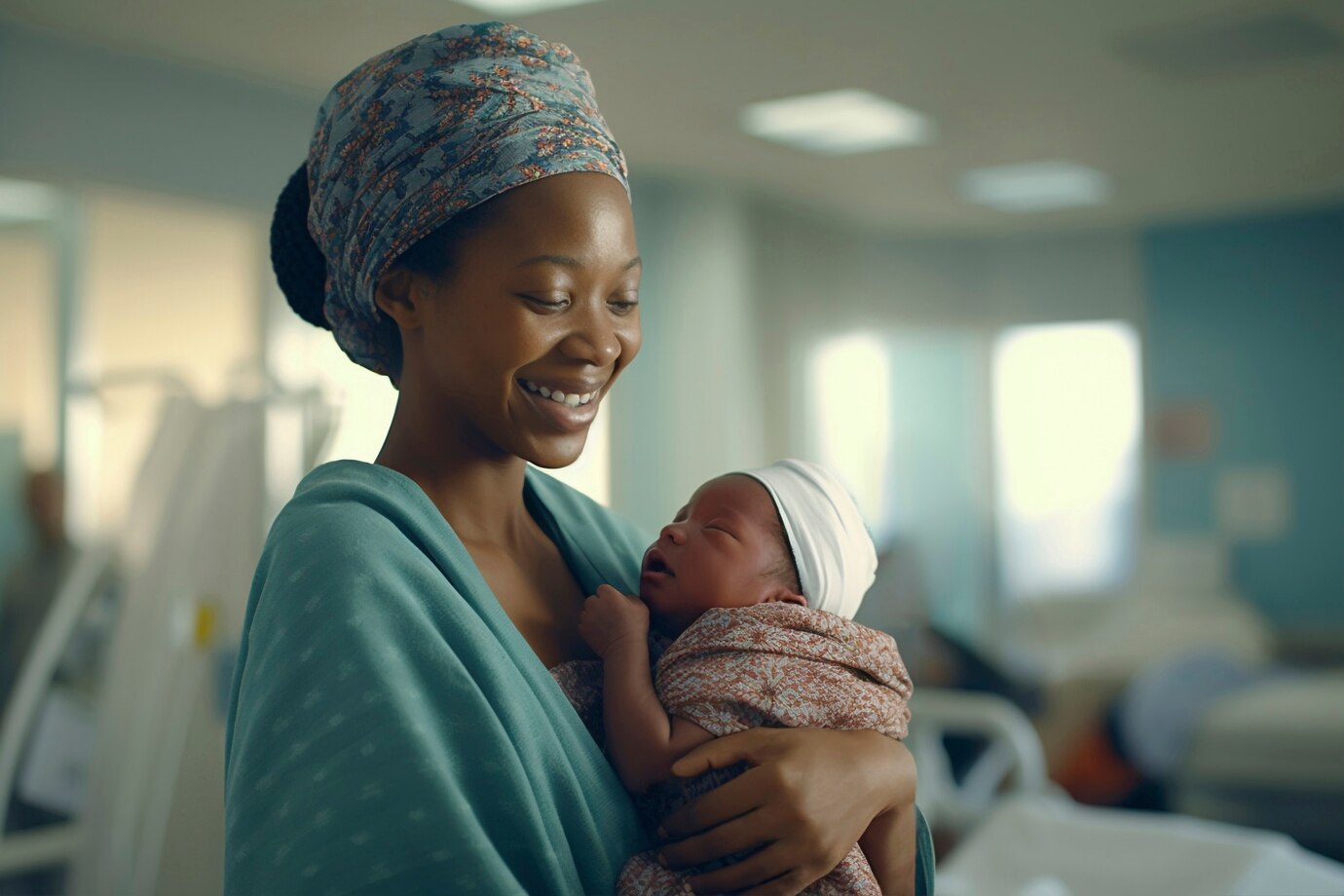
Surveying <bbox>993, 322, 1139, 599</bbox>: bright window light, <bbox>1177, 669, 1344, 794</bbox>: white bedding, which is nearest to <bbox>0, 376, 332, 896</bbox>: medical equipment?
<bbox>1177, 669, 1344, 794</bbox>: white bedding

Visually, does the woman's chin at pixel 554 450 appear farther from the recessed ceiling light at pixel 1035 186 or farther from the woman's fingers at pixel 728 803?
the recessed ceiling light at pixel 1035 186

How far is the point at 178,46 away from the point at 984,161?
264 cm

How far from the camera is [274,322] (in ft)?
11.6

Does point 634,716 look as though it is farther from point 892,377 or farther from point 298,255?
point 892,377

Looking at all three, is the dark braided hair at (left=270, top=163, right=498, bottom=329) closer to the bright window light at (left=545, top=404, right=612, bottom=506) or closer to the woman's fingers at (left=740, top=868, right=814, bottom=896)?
the woman's fingers at (left=740, top=868, right=814, bottom=896)

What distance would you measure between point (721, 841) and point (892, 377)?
5456 mm

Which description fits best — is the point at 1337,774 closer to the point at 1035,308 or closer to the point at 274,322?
the point at 1035,308

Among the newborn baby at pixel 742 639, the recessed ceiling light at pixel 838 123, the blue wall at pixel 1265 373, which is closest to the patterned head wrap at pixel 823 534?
the newborn baby at pixel 742 639

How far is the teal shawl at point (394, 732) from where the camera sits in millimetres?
674

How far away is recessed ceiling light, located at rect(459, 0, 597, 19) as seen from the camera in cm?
272

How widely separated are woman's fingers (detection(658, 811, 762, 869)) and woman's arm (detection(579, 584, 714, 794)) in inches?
2.1

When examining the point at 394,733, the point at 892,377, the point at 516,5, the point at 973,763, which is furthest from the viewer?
the point at 892,377

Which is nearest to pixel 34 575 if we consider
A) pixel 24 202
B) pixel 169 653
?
pixel 24 202

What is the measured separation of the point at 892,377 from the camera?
6.09 metres
